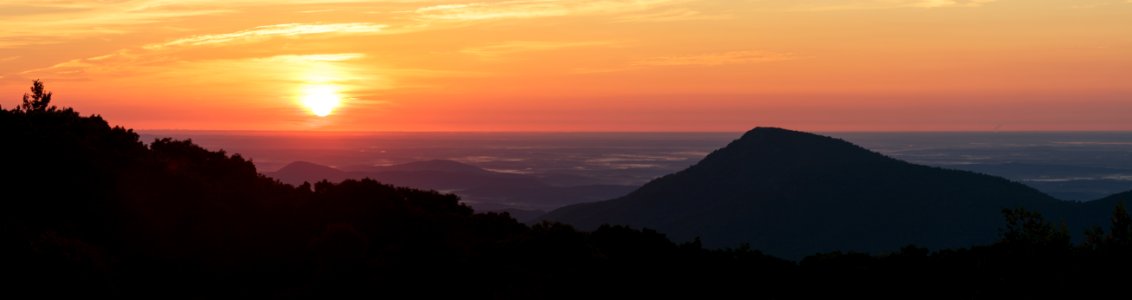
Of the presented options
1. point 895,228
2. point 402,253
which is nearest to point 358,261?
point 402,253

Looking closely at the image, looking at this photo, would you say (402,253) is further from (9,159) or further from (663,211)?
(663,211)

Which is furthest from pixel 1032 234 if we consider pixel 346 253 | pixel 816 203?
pixel 816 203

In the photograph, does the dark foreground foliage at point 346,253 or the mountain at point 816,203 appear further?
the mountain at point 816,203

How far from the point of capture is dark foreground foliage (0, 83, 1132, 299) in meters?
34.1

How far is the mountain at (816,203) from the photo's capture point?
507 ft

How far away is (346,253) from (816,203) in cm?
13477

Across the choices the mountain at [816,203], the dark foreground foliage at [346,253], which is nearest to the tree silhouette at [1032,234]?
the dark foreground foliage at [346,253]

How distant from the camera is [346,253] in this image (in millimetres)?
36656

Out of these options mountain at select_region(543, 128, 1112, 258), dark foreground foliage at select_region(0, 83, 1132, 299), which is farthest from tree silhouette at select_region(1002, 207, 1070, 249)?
mountain at select_region(543, 128, 1112, 258)

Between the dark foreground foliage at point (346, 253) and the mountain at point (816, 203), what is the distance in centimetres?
11390

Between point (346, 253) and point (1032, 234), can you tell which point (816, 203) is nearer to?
point (1032, 234)

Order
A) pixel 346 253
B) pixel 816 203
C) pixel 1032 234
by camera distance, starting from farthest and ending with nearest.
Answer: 1. pixel 816 203
2. pixel 1032 234
3. pixel 346 253

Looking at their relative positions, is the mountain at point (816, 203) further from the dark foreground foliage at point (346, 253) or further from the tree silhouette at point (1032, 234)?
the dark foreground foliage at point (346, 253)

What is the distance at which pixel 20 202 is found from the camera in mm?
37594
